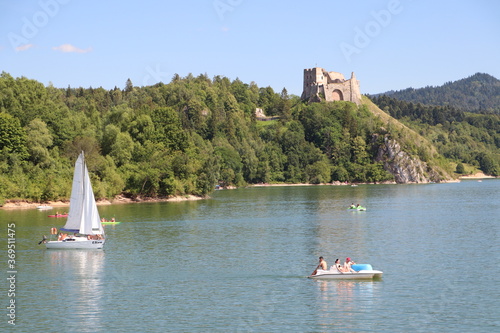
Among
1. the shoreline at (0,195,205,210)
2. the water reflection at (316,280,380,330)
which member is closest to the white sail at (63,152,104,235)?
the water reflection at (316,280,380,330)

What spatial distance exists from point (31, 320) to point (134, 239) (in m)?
34.2

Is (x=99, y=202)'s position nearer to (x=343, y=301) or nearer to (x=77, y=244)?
(x=77, y=244)

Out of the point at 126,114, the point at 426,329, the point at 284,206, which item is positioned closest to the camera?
the point at 426,329

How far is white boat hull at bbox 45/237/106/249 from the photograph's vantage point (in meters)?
65.7

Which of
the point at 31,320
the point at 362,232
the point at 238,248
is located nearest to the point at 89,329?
the point at 31,320

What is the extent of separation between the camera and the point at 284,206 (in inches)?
4884

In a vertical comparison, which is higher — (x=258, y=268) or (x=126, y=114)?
(x=126, y=114)

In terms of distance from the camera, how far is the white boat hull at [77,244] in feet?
216

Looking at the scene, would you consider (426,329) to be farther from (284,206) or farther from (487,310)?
(284,206)

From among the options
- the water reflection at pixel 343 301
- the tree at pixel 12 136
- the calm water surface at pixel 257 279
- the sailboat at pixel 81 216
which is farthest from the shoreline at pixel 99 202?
the water reflection at pixel 343 301

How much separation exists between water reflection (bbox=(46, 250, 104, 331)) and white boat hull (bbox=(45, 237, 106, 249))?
2.58ft

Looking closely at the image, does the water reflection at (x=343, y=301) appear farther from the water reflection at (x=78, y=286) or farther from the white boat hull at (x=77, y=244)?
the white boat hull at (x=77, y=244)

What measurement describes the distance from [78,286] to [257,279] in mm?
13812

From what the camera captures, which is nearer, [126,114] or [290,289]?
[290,289]
